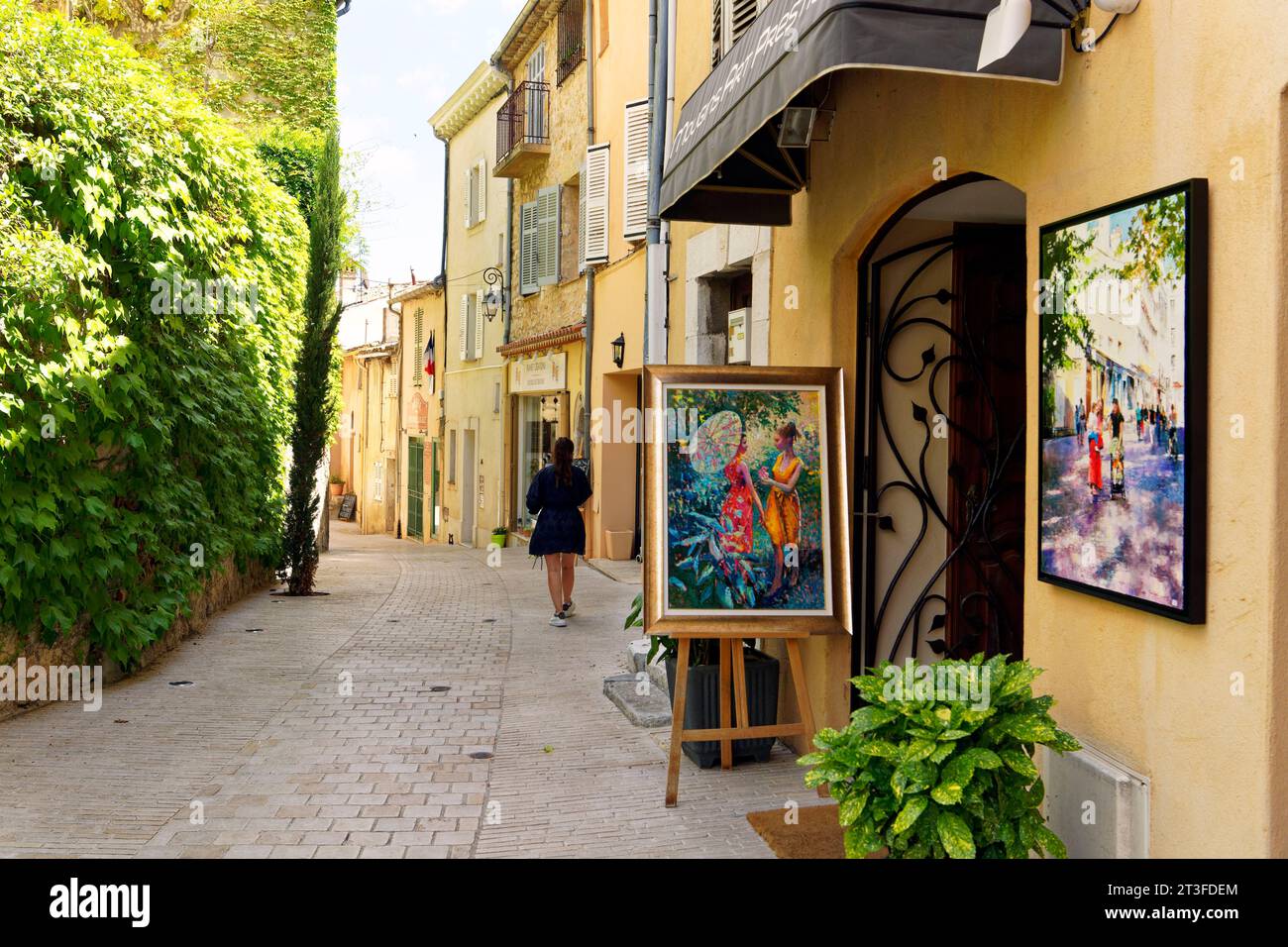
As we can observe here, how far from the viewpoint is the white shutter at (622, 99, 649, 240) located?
542 inches

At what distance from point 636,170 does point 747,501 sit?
9570 millimetres

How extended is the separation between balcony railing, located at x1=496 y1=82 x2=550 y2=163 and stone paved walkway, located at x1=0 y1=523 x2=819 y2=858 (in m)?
12.2

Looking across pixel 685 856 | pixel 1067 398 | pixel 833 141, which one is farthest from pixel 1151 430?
pixel 833 141

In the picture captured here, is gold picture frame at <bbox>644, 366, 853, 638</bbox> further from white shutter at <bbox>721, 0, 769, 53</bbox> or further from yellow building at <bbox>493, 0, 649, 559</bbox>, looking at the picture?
yellow building at <bbox>493, 0, 649, 559</bbox>

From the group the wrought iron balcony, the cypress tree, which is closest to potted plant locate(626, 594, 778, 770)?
the cypress tree

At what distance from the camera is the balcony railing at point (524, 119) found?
63.2 feet

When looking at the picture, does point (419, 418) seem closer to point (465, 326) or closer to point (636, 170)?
point (465, 326)

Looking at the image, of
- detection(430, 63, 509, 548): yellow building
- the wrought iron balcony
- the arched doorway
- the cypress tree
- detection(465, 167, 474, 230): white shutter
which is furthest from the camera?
detection(465, 167, 474, 230): white shutter

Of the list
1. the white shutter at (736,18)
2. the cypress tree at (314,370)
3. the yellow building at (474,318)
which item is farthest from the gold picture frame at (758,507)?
the yellow building at (474,318)

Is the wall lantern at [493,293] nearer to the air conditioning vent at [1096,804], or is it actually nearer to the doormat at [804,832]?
the doormat at [804,832]

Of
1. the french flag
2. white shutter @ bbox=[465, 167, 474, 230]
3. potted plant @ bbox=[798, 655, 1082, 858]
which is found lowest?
potted plant @ bbox=[798, 655, 1082, 858]

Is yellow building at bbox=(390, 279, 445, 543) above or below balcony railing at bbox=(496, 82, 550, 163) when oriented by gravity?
below
